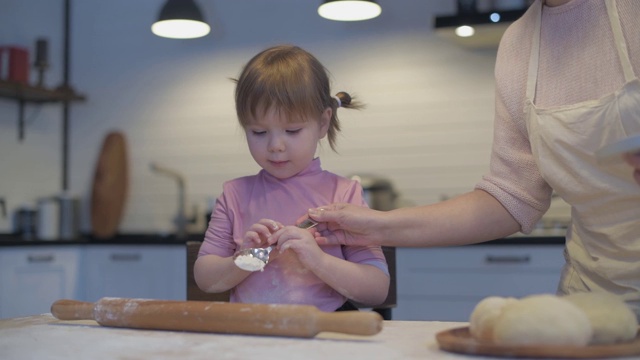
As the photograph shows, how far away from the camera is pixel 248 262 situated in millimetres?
1327

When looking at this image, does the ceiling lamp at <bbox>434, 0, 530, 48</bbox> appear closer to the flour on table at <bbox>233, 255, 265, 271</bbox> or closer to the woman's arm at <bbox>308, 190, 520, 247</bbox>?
the woman's arm at <bbox>308, 190, 520, 247</bbox>

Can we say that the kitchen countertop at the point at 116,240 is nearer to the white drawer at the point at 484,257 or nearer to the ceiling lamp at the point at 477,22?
the white drawer at the point at 484,257

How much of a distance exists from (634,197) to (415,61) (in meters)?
2.93

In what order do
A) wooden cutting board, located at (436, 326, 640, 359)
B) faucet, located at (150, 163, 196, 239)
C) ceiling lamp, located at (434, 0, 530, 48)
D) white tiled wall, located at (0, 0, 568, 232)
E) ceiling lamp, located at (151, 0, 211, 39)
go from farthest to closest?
faucet, located at (150, 163, 196, 239) → white tiled wall, located at (0, 0, 568, 232) → ceiling lamp, located at (151, 0, 211, 39) → ceiling lamp, located at (434, 0, 530, 48) → wooden cutting board, located at (436, 326, 640, 359)

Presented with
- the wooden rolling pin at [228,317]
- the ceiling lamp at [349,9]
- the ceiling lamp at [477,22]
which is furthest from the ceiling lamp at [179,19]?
the wooden rolling pin at [228,317]

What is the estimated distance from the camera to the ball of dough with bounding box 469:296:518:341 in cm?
95

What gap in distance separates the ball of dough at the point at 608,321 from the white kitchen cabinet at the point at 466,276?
2.51 metres

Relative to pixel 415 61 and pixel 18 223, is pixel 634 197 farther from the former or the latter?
pixel 18 223

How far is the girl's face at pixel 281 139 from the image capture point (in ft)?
4.82

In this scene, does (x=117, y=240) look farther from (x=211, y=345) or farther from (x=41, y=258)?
(x=211, y=345)

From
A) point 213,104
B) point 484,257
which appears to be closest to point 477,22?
point 484,257

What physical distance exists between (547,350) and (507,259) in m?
2.64

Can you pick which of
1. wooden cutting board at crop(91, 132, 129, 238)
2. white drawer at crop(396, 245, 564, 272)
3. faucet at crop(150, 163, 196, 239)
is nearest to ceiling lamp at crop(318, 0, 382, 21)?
white drawer at crop(396, 245, 564, 272)

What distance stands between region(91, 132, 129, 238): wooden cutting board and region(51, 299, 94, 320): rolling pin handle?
334 cm
